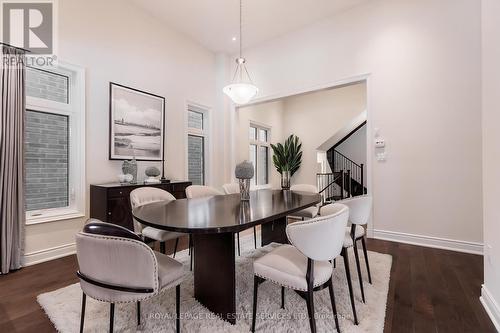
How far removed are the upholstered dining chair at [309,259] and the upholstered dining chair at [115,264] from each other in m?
0.72

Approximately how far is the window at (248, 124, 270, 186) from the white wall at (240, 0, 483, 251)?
3.09 m

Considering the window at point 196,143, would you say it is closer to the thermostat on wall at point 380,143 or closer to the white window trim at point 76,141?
the white window trim at point 76,141

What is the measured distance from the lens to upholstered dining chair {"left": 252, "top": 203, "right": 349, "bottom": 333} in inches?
55.4

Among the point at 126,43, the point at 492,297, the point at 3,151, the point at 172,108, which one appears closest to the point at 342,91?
the point at 172,108

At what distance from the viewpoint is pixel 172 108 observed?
4672 millimetres

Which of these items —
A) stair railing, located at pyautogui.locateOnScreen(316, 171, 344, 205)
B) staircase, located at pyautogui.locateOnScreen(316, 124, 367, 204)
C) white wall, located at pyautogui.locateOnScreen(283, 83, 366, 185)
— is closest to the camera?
white wall, located at pyautogui.locateOnScreen(283, 83, 366, 185)

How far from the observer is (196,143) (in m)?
5.31

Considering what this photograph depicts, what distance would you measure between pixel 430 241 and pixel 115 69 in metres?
5.30

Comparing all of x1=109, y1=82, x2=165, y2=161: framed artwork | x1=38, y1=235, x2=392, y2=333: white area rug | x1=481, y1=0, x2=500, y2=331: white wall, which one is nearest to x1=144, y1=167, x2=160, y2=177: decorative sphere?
x1=109, y1=82, x2=165, y2=161: framed artwork

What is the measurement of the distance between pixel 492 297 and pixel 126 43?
5.24m

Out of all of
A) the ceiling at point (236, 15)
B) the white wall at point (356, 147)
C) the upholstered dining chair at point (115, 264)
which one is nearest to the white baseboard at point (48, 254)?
the upholstered dining chair at point (115, 264)

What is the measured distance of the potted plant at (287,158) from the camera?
737cm

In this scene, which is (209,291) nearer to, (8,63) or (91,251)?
(91,251)

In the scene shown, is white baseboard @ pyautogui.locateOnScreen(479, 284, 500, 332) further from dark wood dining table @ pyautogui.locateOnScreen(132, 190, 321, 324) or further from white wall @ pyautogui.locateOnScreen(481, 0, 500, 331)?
dark wood dining table @ pyautogui.locateOnScreen(132, 190, 321, 324)
